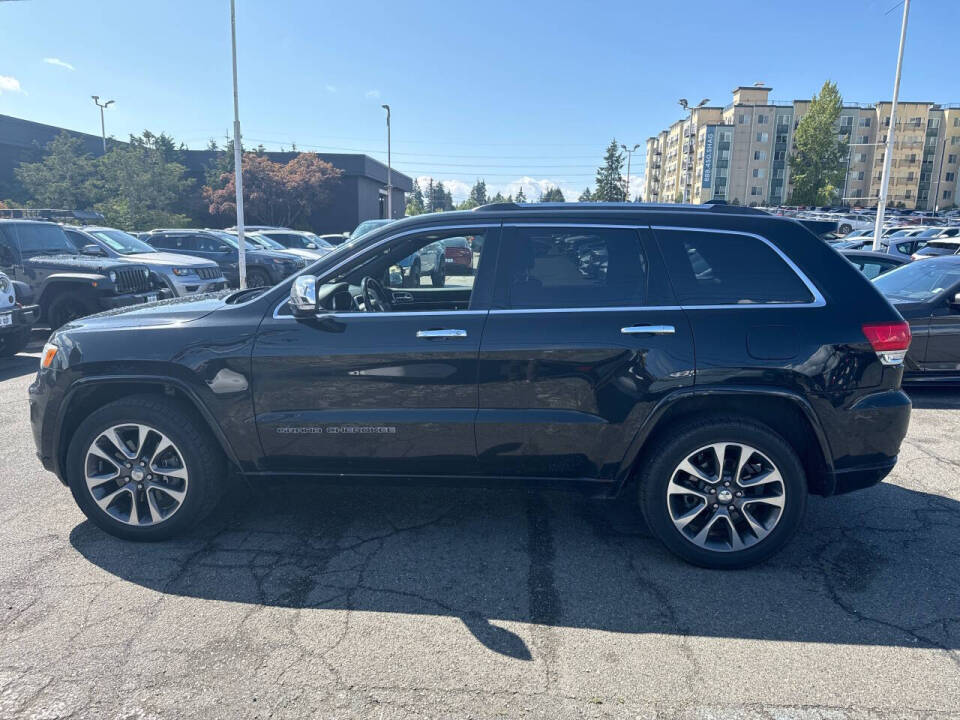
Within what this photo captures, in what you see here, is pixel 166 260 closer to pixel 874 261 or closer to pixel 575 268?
pixel 575 268

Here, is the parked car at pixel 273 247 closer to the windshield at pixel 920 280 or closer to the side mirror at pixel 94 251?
the side mirror at pixel 94 251

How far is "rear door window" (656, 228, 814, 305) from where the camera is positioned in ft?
11.6

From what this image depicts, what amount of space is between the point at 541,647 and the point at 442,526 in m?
1.29

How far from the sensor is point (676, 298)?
140 inches

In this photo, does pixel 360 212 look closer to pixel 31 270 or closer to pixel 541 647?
pixel 31 270

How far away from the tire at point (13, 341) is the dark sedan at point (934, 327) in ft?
35.0

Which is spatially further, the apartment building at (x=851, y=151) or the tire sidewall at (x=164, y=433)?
Answer: the apartment building at (x=851, y=151)

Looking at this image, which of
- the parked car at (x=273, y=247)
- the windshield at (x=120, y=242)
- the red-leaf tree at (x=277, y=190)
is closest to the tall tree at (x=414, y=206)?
the red-leaf tree at (x=277, y=190)

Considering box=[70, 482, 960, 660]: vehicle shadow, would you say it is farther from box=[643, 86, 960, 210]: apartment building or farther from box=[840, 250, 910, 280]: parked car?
box=[643, 86, 960, 210]: apartment building

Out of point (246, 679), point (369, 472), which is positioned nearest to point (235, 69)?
point (369, 472)

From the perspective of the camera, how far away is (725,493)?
11.5 ft

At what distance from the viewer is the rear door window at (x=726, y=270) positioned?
140 inches

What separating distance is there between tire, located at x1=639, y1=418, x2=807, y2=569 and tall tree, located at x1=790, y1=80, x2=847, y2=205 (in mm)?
65624

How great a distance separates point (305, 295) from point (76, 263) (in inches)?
350
